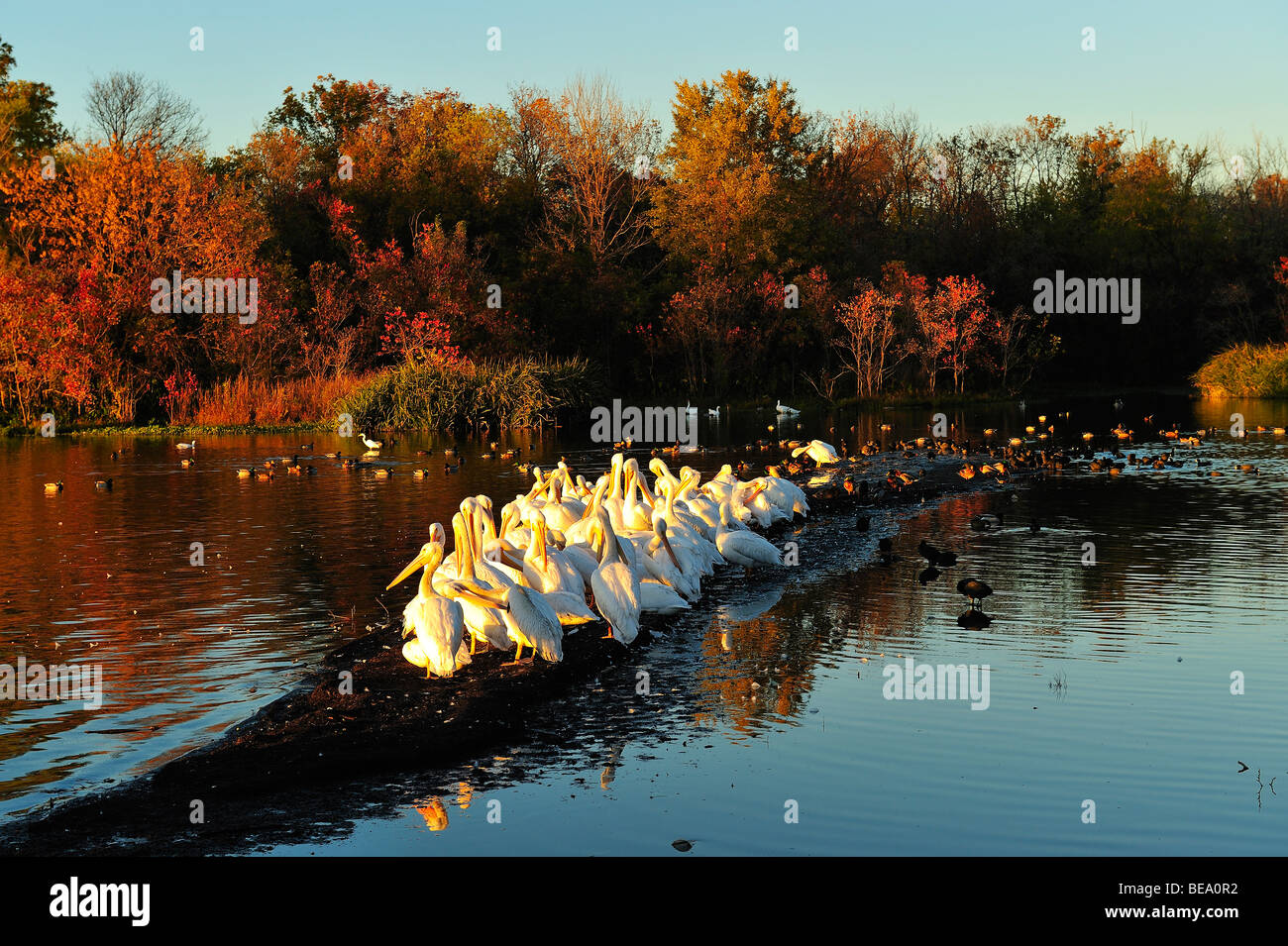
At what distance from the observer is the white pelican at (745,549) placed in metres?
14.8

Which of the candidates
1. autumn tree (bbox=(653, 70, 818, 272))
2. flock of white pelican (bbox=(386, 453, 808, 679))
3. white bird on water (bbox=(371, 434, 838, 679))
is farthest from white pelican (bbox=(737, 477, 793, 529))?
autumn tree (bbox=(653, 70, 818, 272))

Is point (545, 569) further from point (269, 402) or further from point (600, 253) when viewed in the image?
point (600, 253)

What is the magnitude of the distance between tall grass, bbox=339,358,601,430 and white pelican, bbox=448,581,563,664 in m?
29.8

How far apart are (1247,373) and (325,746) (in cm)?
5105

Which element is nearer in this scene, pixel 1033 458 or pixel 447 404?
pixel 1033 458

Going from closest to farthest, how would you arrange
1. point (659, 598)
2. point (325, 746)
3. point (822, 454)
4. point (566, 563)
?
point (325, 746) → point (566, 563) → point (659, 598) → point (822, 454)

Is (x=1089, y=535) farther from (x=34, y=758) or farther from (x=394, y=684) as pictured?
(x=34, y=758)

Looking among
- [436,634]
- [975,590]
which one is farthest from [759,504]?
[436,634]

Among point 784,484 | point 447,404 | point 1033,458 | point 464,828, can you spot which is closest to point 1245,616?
point 784,484

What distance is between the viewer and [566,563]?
11219mm

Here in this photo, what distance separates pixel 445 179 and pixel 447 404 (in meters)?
17.5

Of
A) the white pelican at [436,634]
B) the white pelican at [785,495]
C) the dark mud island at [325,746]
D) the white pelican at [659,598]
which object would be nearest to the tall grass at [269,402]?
the white pelican at [785,495]

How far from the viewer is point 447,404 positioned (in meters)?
39.6

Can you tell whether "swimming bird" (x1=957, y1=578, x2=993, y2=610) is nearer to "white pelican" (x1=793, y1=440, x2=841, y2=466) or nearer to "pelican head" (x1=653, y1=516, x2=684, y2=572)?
"pelican head" (x1=653, y1=516, x2=684, y2=572)
